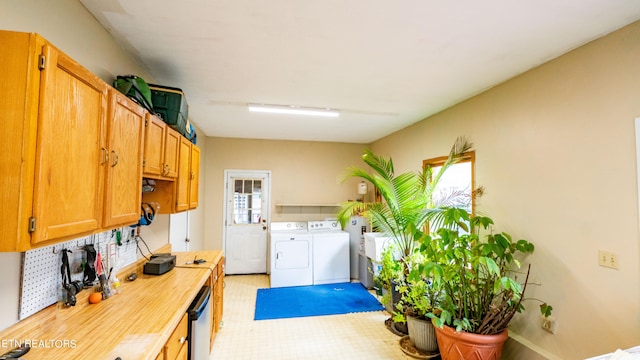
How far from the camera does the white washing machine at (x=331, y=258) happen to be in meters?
4.59

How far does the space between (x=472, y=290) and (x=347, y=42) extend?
219cm

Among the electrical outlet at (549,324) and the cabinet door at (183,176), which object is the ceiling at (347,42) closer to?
the cabinet door at (183,176)

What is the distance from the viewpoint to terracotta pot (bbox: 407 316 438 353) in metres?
2.53

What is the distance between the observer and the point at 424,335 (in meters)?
2.55

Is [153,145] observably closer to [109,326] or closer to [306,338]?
[109,326]

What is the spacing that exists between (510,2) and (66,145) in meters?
2.15

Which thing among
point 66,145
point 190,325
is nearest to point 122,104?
point 66,145

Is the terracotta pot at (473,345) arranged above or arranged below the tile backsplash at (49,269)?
below

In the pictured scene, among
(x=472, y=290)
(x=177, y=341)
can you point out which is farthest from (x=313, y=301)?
(x=177, y=341)

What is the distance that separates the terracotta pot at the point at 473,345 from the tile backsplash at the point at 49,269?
2.55m

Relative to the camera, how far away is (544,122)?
215 cm

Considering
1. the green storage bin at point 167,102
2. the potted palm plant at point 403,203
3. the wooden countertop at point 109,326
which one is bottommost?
the wooden countertop at point 109,326

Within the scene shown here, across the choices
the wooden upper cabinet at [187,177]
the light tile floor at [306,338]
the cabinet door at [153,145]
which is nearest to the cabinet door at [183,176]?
the wooden upper cabinet at [187,177]

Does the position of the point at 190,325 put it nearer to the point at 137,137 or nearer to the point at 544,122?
the point at 137,137
